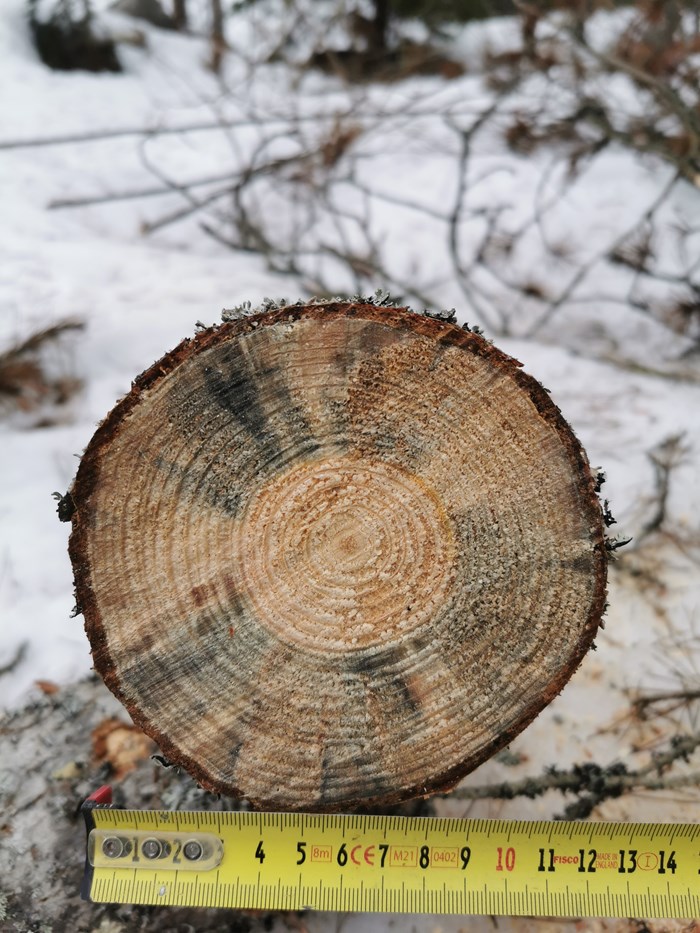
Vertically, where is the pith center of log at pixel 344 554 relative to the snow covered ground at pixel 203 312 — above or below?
below

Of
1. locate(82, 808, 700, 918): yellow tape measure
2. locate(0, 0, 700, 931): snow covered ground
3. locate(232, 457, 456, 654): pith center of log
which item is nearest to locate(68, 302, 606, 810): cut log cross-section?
locate(232, 457, 456, 654): pith center of log

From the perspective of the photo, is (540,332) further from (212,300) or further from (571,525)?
(571,525)

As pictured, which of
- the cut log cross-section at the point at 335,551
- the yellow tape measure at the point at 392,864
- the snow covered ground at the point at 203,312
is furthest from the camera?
the snow covered ground at the point at 203,312

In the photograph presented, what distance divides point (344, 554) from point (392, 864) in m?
0.62

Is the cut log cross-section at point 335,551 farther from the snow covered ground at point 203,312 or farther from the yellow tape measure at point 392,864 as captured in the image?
the snow covered ground at point 203,312

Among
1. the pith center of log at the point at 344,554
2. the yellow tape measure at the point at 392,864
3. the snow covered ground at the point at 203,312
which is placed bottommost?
the yellow tape measure at the point at 392,864

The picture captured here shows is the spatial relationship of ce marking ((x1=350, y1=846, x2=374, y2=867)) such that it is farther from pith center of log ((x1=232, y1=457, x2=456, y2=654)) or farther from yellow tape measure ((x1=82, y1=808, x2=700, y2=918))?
pith center of log ((x1=232, y1=457, x2=456, y2=654))

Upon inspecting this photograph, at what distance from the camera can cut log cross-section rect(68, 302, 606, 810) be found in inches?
43.4

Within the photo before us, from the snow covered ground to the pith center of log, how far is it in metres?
0.41

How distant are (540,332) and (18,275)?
7.62ft

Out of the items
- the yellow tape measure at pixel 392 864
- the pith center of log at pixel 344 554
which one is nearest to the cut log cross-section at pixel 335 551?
the pith center of log at pixel 344 554

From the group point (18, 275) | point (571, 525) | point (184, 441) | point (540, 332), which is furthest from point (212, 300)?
point (571, 525)

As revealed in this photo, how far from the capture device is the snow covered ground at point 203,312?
1859 mm

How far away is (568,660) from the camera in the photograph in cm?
118
